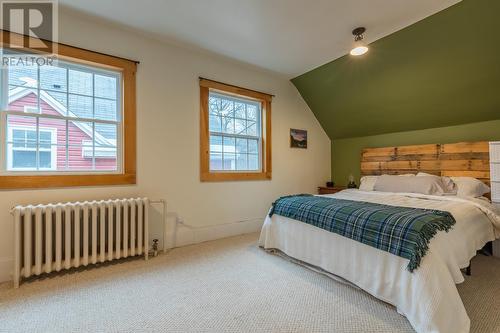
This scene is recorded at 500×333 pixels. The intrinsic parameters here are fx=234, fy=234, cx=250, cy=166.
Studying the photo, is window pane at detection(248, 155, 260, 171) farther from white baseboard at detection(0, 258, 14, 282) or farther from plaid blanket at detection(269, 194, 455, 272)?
white baseboard at detection(0, 258, 14, 282)

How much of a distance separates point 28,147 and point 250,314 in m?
2.46

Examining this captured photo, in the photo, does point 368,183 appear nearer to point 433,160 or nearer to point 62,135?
point 433,160

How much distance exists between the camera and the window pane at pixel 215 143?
330cm

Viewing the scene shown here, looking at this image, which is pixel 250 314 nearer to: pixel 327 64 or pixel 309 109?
pixel 327 64

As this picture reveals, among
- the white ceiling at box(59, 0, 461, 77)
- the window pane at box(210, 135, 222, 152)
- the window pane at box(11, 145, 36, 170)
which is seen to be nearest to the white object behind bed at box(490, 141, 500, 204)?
the white ceiling at box(59, 0, 461, 77)

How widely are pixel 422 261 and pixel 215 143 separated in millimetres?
2612

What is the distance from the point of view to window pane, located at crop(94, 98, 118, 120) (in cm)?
251

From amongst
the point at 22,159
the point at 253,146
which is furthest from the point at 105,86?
the point at 253,146

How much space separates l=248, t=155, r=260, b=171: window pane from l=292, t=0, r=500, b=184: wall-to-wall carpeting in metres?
1.49

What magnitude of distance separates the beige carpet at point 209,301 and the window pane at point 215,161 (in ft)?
4.45

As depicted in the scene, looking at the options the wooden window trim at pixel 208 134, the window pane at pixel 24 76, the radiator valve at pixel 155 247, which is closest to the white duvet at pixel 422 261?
the wooden window trim at pixel 208 134

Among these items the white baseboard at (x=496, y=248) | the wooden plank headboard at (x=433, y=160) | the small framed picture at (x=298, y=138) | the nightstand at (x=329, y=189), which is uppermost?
the small framed picture at (x=298, y=138)

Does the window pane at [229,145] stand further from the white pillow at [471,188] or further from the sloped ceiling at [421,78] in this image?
the white pillow at [471,188]

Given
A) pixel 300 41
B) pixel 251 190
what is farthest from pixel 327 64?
pixel 251 190
